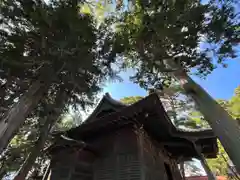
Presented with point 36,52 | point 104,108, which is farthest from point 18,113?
point 104,108

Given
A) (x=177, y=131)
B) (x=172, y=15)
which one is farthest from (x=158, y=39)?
(x=177, y=131)

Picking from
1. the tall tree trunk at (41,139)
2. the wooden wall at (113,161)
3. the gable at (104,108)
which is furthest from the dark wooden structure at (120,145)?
the gable at (104,108)

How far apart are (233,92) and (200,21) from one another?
10.4 m

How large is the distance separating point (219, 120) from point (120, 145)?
3268 mm

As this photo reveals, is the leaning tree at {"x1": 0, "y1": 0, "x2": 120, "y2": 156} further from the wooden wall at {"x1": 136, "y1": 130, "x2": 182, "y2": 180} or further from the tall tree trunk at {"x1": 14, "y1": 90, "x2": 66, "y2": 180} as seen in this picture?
the wooden wall at {"x1": 136, "y1": 130, "x2": 182, "y2": 180}

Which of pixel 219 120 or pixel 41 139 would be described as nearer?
pixel 219 120

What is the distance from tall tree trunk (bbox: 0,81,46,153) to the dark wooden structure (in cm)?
136

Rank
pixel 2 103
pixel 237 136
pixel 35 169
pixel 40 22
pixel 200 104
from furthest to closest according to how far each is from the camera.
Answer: pixel 35 169 < pixel 2 103 < pixel 40 22 < pixel 200 104 < pixel 237 136

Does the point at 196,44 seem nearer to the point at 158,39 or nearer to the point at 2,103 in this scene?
the point at 158,39

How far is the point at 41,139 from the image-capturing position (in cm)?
610

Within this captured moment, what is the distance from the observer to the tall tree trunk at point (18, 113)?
15.7ft

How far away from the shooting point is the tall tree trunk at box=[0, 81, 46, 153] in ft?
15.7

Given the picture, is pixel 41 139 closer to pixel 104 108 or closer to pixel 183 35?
pixel 104 108

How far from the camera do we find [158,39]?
21.0 feet
